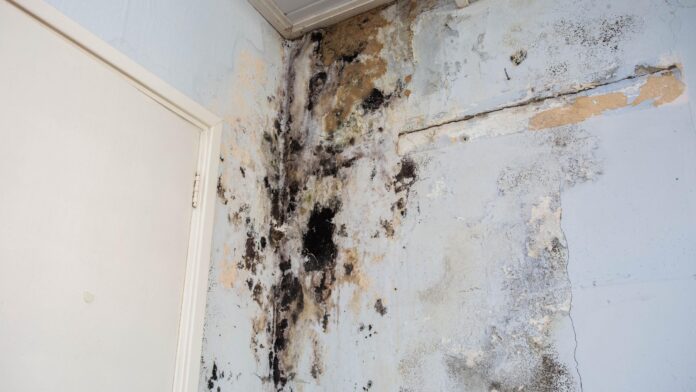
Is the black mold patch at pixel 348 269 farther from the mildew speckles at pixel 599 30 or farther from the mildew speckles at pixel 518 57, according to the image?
the mildew speckles at pixel 599 30

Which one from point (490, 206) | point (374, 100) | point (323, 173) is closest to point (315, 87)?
point (374, 100)

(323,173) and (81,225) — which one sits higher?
(323,173)

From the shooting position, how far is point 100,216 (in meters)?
1.39

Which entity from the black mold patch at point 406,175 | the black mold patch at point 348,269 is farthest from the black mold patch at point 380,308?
the black mold patch at point 406,175

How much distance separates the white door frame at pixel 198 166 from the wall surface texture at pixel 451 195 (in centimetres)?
6

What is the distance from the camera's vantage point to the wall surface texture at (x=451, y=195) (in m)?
1.54

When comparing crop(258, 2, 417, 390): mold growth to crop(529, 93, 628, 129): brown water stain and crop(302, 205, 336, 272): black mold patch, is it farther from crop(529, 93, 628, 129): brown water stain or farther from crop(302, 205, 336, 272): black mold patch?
crop(529, 93, 628, 129): brown water stain

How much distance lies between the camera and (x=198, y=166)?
176 centimetres

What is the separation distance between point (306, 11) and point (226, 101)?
0.64m

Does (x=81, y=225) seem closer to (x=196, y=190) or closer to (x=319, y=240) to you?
(x=196, y=190)

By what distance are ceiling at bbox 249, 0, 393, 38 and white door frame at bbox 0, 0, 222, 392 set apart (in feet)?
2.26

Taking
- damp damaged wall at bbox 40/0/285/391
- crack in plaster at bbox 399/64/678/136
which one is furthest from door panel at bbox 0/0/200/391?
crack in plaster at bbox 399/64/678/136

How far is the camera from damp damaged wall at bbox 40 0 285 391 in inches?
63.3

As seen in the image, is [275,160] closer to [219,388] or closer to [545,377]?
[219,388]
